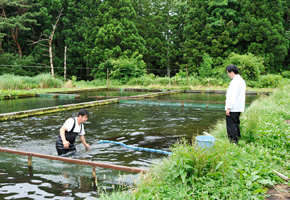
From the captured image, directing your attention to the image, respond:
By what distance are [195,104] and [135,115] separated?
4059mm

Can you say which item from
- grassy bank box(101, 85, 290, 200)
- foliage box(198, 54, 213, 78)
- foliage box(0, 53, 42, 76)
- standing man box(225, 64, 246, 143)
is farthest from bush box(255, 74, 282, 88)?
foliage box(0, 53, 42, 76)

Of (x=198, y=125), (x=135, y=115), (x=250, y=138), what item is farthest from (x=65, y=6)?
(x=250, y=138)

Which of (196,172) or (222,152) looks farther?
(222,152)

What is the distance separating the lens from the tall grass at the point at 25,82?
64.7 feet

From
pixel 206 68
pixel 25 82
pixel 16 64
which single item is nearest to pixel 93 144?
pixel 25 82

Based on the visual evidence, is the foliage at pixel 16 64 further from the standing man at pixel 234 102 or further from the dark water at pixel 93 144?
the standing man at pixel 234 102

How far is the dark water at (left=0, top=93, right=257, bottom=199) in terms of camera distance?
4486 millimetres

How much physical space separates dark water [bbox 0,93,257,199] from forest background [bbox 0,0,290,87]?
16674mm

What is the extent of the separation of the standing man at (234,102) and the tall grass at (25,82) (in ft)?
59.3

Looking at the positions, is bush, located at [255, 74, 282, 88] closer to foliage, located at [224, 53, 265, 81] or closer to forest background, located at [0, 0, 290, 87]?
foliage, located at [224, 53, 265, 81]

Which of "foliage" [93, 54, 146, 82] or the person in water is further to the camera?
"foliage" [93, 54, 146, 82]

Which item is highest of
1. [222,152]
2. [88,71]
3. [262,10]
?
[262,10]

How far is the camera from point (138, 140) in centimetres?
759

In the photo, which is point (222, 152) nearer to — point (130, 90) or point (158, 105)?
point (158, 105)
